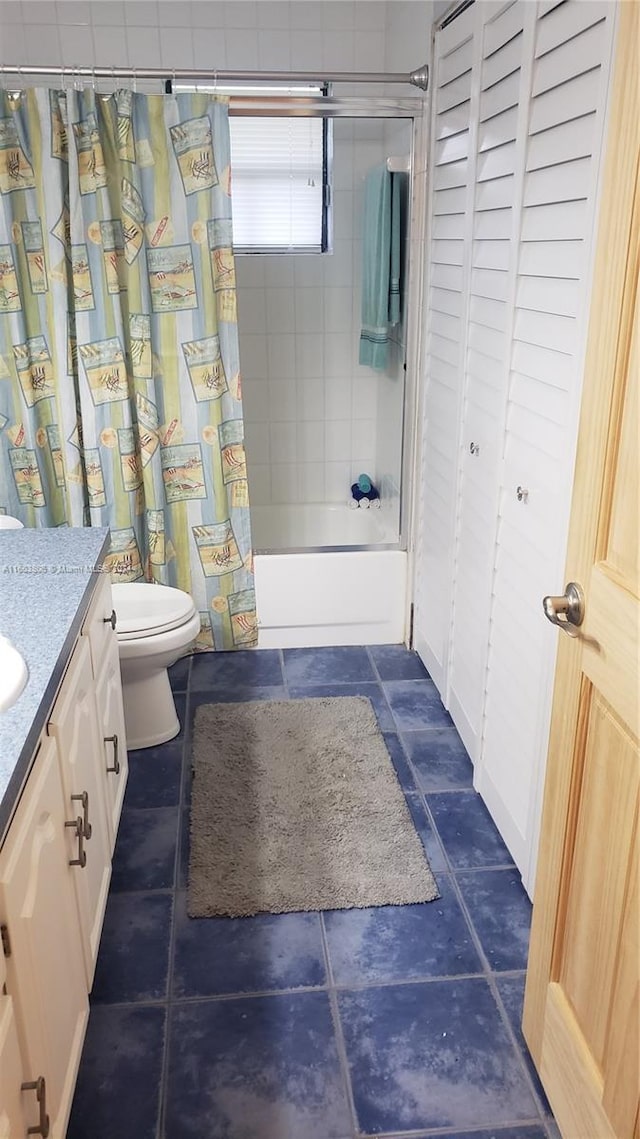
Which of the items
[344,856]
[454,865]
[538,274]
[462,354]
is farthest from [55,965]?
[462,354]

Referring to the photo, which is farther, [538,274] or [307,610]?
[307,610]

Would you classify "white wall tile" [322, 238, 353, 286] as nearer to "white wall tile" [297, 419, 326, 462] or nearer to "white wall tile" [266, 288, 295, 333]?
"white wall tile" [266, 288, 295, 333]

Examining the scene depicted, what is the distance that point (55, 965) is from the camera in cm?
136

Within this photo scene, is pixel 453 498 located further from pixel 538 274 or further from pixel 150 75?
pixel 150 75

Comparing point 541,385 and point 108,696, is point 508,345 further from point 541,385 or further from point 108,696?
point 108,696

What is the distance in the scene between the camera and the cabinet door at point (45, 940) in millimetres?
1143

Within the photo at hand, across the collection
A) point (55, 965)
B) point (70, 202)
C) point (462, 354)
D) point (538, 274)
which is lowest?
point (55, 965)

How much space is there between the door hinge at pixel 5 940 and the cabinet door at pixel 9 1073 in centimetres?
2

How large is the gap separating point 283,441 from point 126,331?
0.98 meters

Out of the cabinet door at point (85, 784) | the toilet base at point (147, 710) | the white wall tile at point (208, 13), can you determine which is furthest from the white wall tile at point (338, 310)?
the cabinet door at point (85, 784)

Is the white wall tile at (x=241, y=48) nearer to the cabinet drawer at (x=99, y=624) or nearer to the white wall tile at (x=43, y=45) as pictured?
the white wall tile at (x=43, y=45)

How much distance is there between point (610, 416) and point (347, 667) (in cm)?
209

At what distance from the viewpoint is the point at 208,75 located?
8.78 ft

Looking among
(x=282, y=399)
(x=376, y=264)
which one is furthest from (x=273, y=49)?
(x=282, y=399)
